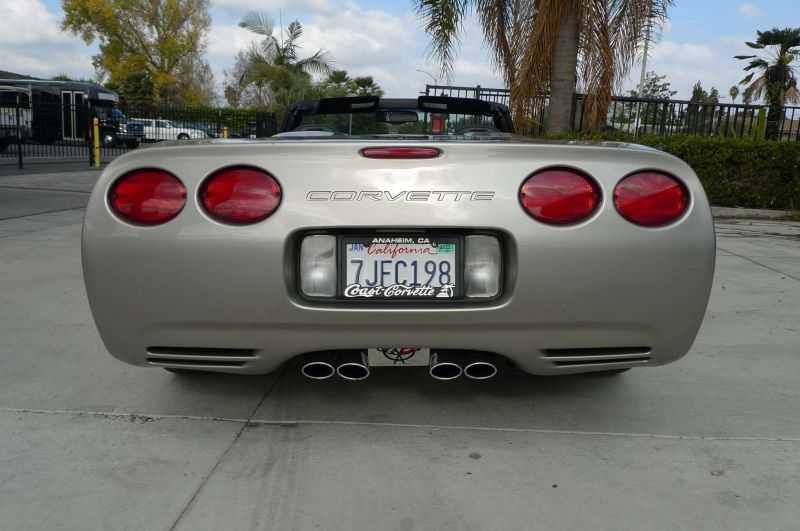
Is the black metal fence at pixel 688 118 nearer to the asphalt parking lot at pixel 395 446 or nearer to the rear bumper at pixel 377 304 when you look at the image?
the asphalt parking lot at pixel 395 446

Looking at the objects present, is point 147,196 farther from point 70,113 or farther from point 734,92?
point 734,92

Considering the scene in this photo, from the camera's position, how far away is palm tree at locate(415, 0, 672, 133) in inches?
374

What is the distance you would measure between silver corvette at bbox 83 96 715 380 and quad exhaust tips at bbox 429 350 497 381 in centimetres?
9

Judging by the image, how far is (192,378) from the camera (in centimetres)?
301

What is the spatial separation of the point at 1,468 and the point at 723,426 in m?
2.46

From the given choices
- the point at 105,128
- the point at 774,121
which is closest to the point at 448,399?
the point at 774,121

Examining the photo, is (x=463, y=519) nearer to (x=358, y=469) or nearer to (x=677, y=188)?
(x=358, y=469)

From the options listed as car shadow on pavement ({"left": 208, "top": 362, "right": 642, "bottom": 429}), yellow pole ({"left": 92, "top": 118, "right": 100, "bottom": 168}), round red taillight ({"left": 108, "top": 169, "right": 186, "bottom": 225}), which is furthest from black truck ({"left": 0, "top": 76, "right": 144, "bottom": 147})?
round red taillight ({"left": 108, "top": 169, "right": 186, "bottom": 225})

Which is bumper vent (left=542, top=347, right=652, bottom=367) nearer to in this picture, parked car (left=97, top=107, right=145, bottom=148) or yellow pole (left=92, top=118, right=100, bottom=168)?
yellow pole (left=92, top=118, right=100, bottom=168)

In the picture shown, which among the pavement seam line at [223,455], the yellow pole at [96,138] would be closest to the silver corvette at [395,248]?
the pavement seam line at [223,455]

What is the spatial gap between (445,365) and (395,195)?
613mm

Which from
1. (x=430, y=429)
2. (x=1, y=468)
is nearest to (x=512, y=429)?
(x=430, y=429)

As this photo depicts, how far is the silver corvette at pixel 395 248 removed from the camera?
7.09ft

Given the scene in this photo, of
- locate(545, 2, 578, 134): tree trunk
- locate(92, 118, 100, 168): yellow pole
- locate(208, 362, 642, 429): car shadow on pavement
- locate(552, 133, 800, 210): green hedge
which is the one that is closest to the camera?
locate(208, 362, 642, 429): car shadow on pavement
